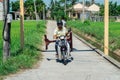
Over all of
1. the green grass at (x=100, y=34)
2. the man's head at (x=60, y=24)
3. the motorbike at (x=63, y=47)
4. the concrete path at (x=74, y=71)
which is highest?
the man's head at (x=60, y=24)

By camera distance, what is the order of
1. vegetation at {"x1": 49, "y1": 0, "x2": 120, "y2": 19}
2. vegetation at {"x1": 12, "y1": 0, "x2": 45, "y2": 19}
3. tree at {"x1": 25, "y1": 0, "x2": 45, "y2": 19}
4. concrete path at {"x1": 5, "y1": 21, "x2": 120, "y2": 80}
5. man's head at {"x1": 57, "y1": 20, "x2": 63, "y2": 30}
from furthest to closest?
tree at {"x1": 25, "y1": 0, "x2": 45, "y2": 19} < vegetation at {"x1": 12, "y1": 0, "x2": 45, "y2": 19} < vegetation at {"x1": 49, "y1": 0, "x2": 120, "y2": 19} < man's head at {"x1": 57, "y1": 20, "x2": 63, "y2": 30} < concrete path at {"x1": 5, "y1": 21, "x2": 120, "y2": 80}

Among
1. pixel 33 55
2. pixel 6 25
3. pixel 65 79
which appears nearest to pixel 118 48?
pixel 33 55

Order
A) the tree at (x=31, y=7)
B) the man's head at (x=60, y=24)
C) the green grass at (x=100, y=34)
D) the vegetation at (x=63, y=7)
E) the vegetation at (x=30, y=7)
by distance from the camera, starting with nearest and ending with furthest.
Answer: the man's head at (x=60, y=24)
the green grass at (x=100, y=34)
the vegetation at (x=63, y=7)
the vegetation at (x=30, y=7)
the tree at (x=31, y=7)

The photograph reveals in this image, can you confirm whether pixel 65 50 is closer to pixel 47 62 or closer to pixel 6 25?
pixel 47 62

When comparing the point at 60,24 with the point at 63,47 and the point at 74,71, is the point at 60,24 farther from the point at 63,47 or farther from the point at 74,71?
the point at 74,71

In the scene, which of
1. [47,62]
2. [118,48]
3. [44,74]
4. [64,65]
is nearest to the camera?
[44,74]

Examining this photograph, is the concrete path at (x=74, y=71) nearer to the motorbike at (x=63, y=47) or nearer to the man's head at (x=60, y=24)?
the motorbike at (x=63, y=47)

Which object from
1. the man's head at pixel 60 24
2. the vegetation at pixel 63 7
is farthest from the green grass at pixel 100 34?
the vegetation at pixel 63 7

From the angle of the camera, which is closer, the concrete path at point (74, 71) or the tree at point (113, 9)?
the concrete path at point (74, 71)

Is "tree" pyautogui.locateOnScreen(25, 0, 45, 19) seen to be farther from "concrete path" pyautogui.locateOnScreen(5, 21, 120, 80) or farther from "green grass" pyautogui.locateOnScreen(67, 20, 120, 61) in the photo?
"concrete path" pyautogui.locateOnScreen(5, 21, 120, 80)

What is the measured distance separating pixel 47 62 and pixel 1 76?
394cm

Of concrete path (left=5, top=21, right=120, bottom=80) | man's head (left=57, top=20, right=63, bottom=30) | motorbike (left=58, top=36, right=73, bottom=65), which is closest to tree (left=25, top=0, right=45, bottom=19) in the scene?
man's head (left=57, top=20, right=63, bottom=30)

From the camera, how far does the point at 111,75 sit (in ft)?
40.4

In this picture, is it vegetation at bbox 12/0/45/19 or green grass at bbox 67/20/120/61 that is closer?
green grass at bbox 67/20/120/61
